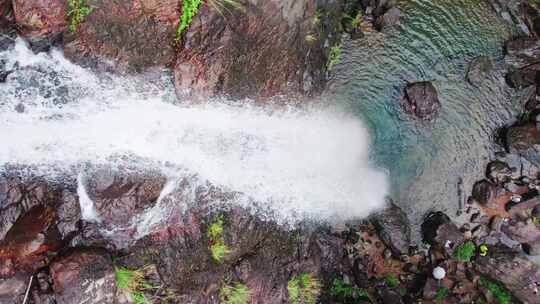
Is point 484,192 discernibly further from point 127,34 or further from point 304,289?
point 127,34

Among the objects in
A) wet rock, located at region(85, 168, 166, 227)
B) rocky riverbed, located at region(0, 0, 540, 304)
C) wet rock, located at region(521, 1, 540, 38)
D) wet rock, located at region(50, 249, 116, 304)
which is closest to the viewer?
wet rock, located at region(50, 249, 116, 304)

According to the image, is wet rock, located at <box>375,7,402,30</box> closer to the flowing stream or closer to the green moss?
the flowing stream

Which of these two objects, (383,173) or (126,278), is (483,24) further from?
(126,278)

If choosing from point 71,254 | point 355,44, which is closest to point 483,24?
point 355,44

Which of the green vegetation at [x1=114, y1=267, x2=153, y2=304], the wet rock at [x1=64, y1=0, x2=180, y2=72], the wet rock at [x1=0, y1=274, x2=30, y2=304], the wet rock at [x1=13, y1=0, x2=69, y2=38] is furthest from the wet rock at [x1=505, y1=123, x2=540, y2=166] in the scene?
the wet rock at [x1=0, y1=274, x2=30, y2=304]

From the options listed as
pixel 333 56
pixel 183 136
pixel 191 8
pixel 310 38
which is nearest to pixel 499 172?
pixel 333 56

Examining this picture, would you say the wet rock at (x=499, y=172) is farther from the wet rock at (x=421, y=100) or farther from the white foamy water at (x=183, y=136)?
the white foamy water at (x=183, y=136)
